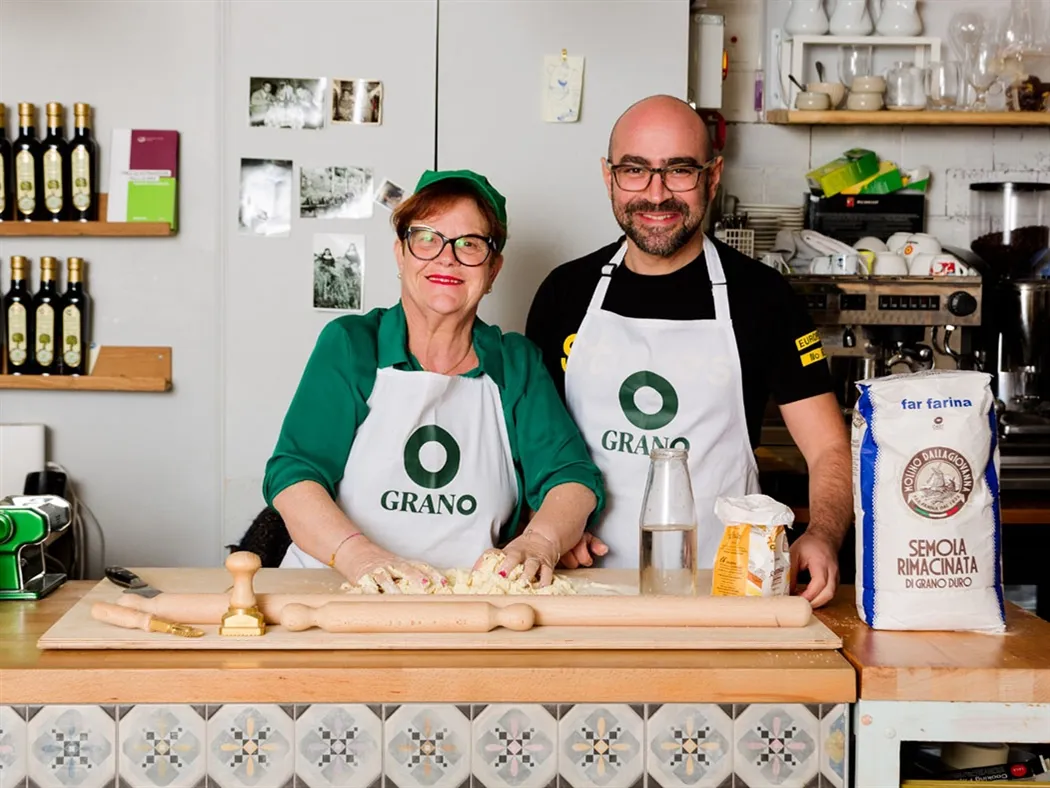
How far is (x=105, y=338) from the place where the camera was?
10.6ft

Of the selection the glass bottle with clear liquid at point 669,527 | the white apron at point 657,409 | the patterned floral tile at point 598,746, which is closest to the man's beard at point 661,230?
the white apron at point 657,409

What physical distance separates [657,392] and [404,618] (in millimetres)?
932

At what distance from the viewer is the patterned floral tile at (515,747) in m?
1.40

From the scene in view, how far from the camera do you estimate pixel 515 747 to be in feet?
4.60

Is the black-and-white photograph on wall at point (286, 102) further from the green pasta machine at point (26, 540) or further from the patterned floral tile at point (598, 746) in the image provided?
the patterned floral tile at point (598, 746)

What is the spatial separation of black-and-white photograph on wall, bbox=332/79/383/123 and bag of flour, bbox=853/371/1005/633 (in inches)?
70.3

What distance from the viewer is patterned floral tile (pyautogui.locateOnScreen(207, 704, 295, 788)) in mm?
1385

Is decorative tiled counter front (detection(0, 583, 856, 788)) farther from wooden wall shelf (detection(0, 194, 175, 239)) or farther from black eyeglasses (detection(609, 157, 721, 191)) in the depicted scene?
wooden wall shelf (detection(0, 194, 175, 239))

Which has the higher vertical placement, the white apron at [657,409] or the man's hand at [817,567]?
the white apron at [657,409]

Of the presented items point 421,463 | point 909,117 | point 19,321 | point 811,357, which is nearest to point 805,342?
point 811,357

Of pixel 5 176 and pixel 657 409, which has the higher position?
pixel 5 176

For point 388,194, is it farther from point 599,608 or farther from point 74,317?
point 599,608

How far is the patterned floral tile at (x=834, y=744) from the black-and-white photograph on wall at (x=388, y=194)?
1.94m

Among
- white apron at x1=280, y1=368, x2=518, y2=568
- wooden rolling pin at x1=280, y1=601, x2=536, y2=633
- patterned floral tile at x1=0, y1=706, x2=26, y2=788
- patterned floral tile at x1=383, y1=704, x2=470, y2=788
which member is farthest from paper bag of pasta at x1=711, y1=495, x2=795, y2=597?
patterned floral tile at x1=0, y1=706, x2=26, y2=788
